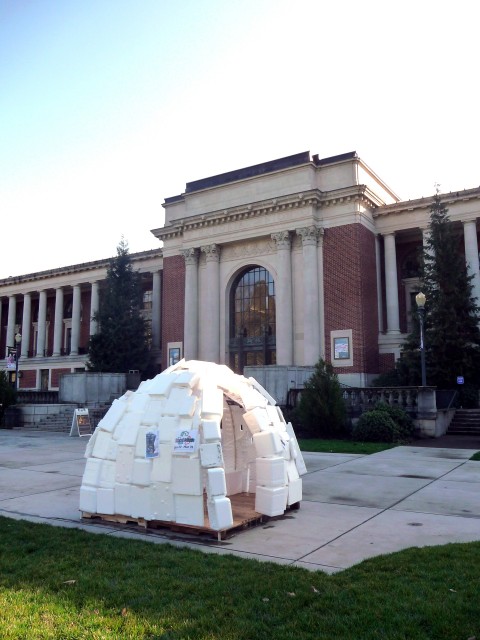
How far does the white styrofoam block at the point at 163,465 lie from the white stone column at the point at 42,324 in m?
48.9

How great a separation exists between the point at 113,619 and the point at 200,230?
Result: 1410 inches

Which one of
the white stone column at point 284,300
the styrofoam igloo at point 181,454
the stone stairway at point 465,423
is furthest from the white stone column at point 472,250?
the styrofoam igloo at point 181,454

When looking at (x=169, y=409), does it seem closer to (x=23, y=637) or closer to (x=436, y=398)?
(x=23, y=637)

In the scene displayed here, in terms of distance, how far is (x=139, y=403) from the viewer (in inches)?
295

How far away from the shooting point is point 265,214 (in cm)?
3609

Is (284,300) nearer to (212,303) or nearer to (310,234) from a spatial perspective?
(310,234)

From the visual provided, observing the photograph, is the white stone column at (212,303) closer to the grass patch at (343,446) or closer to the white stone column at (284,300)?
the white stone column at (284,300)

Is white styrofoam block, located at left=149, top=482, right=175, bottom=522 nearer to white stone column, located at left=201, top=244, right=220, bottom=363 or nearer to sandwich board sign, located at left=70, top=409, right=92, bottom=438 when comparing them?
sandwich board sign, located at left=70, top=409, right=92, bottom=438

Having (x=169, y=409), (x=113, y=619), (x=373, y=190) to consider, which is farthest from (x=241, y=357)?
(x=113, y=619)

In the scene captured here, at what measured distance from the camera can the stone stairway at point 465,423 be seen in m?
22.5

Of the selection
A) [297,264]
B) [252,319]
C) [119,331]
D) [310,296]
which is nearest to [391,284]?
[310,296]

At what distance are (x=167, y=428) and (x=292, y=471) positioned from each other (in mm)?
2274

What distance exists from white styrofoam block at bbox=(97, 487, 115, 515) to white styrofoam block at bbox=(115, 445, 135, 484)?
0.80 feet

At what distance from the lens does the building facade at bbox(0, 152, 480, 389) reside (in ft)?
110
